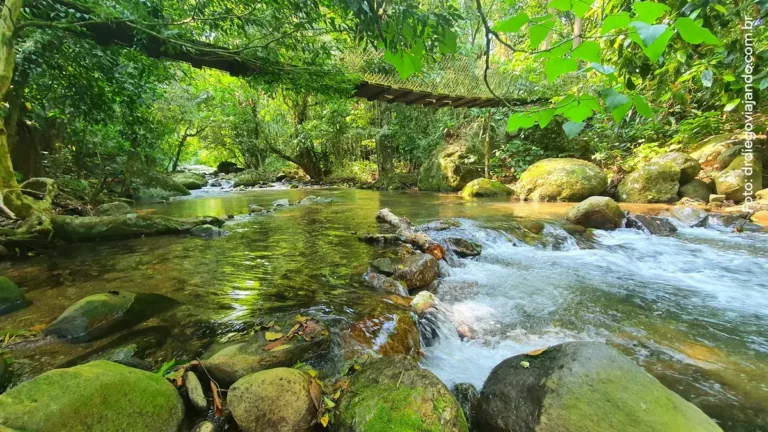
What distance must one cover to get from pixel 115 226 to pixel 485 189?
9.89 m

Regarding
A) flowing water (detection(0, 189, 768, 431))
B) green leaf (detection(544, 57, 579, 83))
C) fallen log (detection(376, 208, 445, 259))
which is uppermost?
green leaf (detection(544, 57, 579, 83))

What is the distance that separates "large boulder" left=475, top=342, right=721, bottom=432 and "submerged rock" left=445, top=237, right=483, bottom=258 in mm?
3110

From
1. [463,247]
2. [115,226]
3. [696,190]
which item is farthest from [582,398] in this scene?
[696,190]

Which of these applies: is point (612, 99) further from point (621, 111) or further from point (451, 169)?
point (451, 169)

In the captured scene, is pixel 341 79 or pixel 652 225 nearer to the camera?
pixel 341 79

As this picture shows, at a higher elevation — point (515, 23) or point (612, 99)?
point (515, 23)

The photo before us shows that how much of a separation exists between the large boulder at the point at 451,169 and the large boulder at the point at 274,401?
40.6ft

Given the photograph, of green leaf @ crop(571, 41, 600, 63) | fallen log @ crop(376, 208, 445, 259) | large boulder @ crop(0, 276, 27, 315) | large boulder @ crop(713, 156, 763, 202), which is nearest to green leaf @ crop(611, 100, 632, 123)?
green leaf @ crop(571, 41, 600, 63)

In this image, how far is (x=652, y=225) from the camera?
6.36m

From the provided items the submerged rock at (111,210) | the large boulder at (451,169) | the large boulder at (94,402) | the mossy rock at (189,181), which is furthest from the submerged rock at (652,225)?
the mossy rock at (189,181)

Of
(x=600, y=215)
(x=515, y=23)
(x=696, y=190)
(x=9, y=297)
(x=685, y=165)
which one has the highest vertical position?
(x=515, y=23)

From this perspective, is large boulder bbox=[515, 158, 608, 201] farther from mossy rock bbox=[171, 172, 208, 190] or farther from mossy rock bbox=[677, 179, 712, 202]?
mossy rock bbox=[171, 172, 208, 190]

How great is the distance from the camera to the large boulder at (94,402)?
128 cm

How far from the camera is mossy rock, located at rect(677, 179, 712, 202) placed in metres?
8.13
